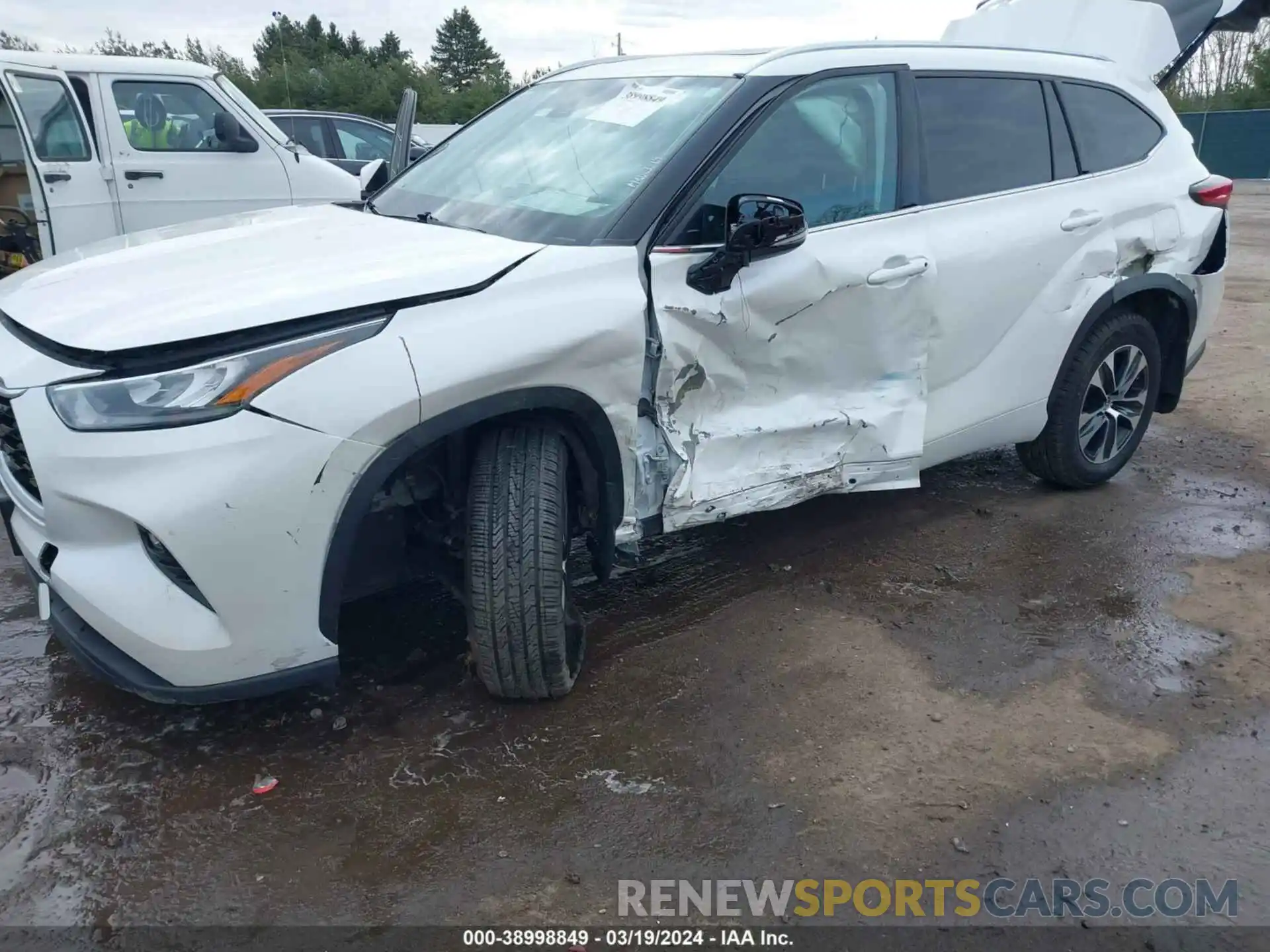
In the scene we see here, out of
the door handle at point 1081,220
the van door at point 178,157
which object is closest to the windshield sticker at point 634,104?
the door handle at point 1081,220

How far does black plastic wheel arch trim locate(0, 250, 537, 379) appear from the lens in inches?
89.7

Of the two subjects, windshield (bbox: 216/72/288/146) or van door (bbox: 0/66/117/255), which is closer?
van door (bbox: 0/66/117/255)

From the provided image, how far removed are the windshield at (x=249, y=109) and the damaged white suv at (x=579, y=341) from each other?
381 centimetres

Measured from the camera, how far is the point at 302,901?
2244 mm

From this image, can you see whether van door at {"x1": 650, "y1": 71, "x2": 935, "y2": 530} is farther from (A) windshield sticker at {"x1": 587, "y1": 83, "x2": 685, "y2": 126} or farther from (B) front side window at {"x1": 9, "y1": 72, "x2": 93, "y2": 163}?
(B) front side window at {"x1": 9, "y1": 72, "x2": 93, "y2": 163}

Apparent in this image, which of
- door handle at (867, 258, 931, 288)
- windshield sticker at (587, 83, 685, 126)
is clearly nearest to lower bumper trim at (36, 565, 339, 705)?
windshield sticker at (587, 83, 685, 126)

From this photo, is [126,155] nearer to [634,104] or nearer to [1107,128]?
[634,104]

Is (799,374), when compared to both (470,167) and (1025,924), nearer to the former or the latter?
(470,167)

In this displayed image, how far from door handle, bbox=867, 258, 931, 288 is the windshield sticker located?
2.88 ft

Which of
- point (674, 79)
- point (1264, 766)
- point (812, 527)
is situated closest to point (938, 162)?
point (674, 79)

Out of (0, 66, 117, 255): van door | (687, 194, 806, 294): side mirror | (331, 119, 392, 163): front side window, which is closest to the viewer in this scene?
(687, 194, 806, 294): side mirror

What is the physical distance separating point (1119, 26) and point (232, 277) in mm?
4343

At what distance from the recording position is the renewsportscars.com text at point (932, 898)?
2.26m

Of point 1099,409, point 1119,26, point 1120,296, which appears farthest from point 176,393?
point 1119,26
